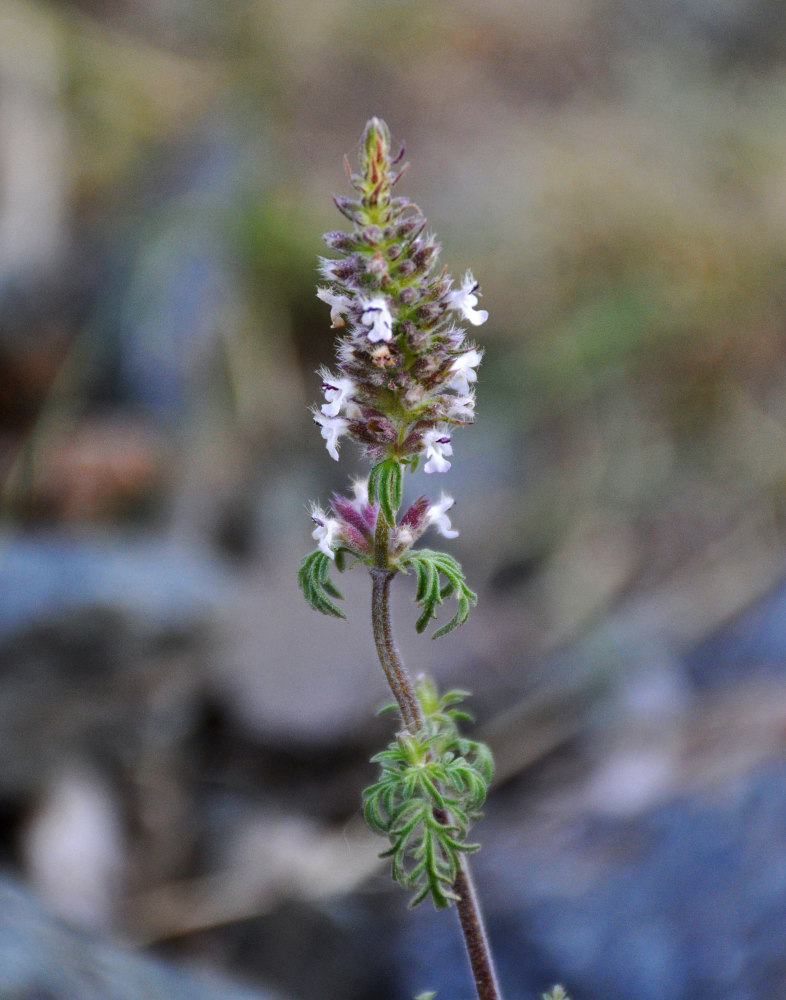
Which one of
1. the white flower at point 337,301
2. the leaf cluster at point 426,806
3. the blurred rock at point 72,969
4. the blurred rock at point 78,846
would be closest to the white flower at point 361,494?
the white flower at point 337,301

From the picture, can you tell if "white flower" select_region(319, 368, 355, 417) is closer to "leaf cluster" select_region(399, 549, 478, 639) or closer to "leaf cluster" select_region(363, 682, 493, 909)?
"leaf cluster" select_region(399, 549, 478, 639)

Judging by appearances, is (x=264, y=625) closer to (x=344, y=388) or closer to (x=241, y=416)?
(x=241, y=416)

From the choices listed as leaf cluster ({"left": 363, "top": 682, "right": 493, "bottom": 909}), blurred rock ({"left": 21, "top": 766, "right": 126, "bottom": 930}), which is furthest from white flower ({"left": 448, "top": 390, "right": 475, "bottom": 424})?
blurred rock ({"left": 21, "top": 766, "right": 126, "bottom": 930})

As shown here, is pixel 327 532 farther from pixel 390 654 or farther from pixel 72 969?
pixel 72 969

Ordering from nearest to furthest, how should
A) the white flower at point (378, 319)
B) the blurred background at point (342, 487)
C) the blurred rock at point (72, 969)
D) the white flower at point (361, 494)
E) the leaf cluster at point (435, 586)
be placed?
the white flower at point (378, 319) → the leaf cluster at point (435, 586) → the white flower at point (361, 494) → the blurred rock at point (72, 969) → the blurred background at point (342, 487)

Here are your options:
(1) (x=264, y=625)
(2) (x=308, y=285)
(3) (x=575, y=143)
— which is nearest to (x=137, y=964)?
(1) (x=264, y=625)

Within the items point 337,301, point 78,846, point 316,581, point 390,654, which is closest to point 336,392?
point 337,301

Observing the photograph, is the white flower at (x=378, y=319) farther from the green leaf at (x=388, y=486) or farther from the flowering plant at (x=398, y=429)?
the green leaf at (x=388, y=486)
